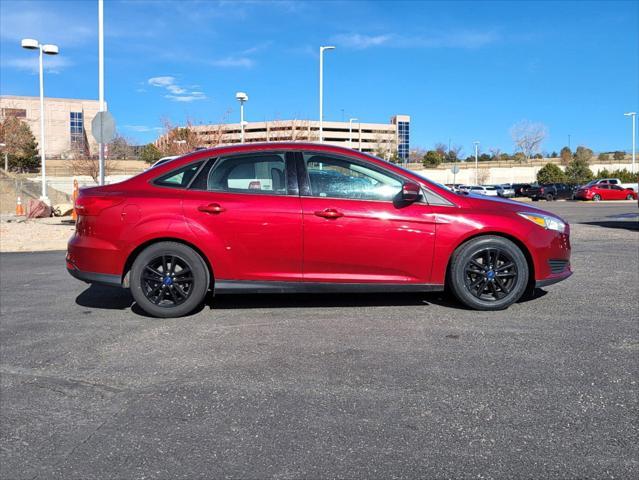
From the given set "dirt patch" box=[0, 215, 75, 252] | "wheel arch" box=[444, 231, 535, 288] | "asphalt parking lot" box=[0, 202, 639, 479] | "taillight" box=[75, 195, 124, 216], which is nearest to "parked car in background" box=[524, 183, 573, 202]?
"dirt patch" box=[0, 215, 75, 252]

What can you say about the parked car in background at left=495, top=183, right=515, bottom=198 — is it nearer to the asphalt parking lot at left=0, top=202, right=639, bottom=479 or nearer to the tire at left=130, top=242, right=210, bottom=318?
the asphalt parking lot at left=0, top=202, right=639, bottom=479

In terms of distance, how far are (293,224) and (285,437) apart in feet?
8.22

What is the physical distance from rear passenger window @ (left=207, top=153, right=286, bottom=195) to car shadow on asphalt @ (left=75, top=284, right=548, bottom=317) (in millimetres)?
1182

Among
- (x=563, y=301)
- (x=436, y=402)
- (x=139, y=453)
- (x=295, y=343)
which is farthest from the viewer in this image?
(x=563, y=301)

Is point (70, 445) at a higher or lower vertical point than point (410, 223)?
lower

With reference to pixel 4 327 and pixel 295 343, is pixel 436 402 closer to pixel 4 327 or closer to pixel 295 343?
pixel 295 343

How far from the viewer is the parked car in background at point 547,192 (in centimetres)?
4581

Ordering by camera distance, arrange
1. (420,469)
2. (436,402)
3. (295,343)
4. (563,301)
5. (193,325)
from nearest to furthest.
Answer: (420,469) < (436,402) < (295,343) < (193,325) < (563,301)

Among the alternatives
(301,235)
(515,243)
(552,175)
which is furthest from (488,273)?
(552,175)

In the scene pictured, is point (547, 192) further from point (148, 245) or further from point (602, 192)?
point (148, 245)

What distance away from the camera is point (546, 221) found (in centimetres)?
527

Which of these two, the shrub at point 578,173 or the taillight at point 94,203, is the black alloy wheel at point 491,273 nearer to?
the taillight at point 94,203

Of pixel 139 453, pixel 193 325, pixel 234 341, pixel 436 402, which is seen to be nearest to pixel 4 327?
pixel 193 325

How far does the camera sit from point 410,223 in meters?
4.99
